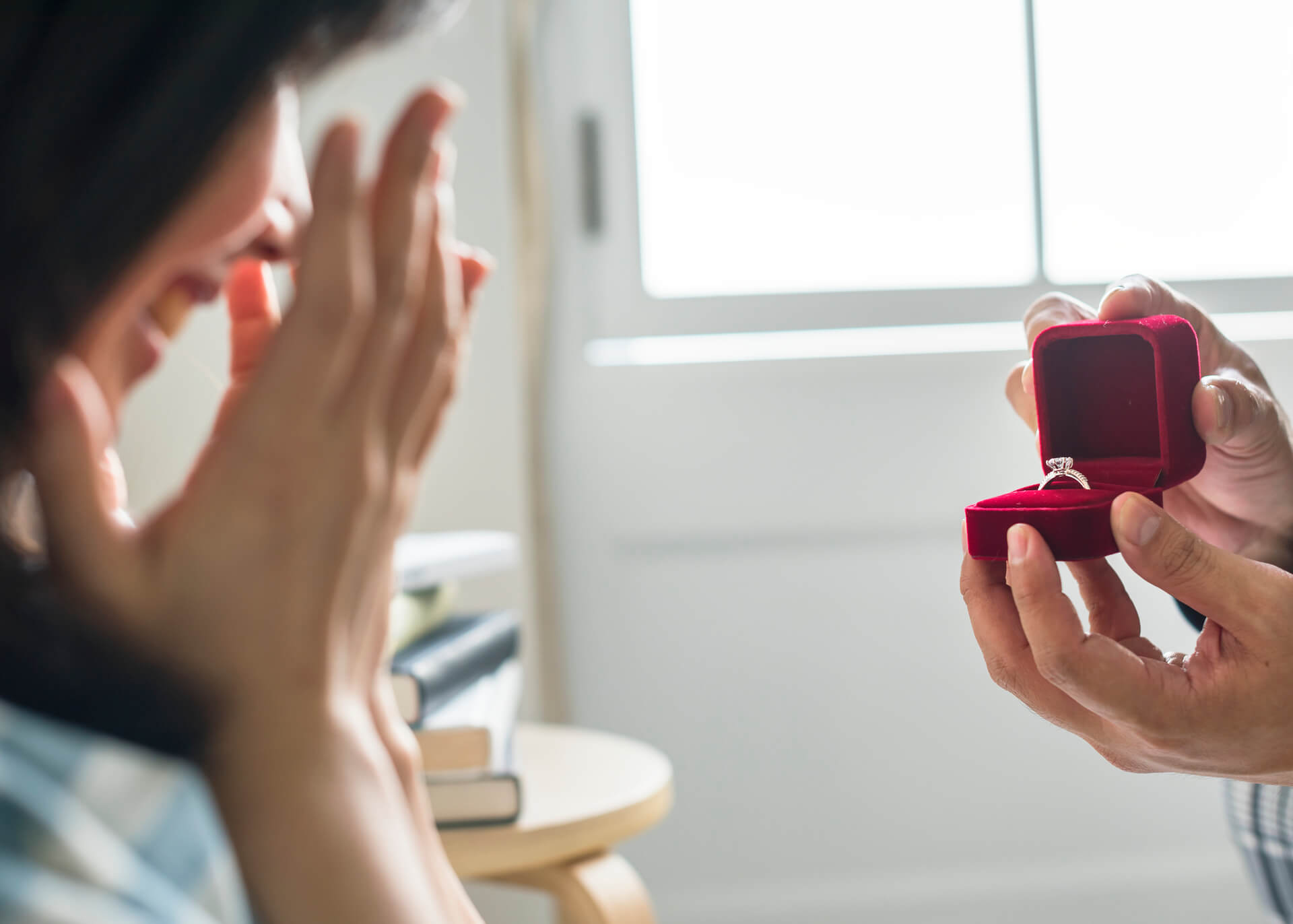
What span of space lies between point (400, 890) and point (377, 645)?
0.12 metres

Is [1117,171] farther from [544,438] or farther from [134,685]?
[134,685]

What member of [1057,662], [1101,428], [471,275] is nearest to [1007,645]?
[1057,662]

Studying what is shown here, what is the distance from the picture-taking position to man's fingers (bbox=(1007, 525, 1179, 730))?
2.38 ft

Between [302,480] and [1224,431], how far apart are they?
27.7 inches

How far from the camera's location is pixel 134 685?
1.24ft

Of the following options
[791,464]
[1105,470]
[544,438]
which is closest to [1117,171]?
[791,464]

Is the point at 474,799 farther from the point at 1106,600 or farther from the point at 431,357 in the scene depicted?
the point at 431,357

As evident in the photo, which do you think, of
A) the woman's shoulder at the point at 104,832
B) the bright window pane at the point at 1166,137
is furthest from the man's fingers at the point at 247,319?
the bright window pane at the point at 1166,137

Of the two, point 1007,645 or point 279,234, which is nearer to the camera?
point 279,234

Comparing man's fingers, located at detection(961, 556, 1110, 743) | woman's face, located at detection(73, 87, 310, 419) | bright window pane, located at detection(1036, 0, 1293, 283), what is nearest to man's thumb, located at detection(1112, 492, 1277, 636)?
man's fingers, located at detection(961, 556, 1110, 743)

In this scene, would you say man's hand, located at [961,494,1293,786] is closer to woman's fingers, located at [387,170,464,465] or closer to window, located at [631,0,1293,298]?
woman's fingers, located at [387,170,464,465]

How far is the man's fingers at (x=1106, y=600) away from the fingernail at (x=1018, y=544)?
0.13 m

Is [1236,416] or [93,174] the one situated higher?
[93,174]

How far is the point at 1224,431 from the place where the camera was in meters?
0.84
